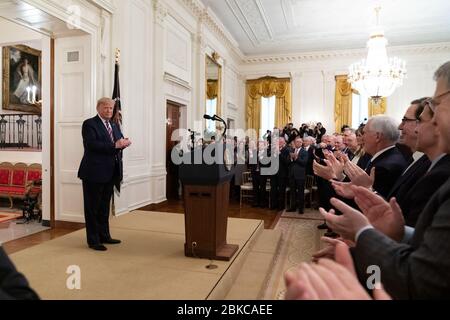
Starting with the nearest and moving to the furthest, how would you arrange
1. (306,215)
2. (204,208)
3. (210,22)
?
1. (204,208)
2. (306,215)
3. (210,22)

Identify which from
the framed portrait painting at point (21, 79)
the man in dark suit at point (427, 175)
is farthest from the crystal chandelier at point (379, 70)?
the framed portrait painting at point (21, 79)

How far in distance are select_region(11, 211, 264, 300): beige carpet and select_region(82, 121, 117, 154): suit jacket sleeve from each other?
3.27ft

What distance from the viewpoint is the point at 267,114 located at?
11.8 m

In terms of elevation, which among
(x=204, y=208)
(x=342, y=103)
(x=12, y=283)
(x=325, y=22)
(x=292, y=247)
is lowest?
(x=292, y=247)

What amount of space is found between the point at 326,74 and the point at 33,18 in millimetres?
9311

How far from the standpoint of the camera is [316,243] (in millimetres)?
4238

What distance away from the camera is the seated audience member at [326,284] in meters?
0.71

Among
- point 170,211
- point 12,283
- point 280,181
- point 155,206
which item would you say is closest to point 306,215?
point 280,181

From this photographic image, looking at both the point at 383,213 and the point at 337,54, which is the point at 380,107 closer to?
the point at 337,54

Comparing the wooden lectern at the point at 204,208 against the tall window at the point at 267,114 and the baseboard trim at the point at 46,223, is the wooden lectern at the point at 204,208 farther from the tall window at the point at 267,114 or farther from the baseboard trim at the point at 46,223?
the tall window at the point at 267,114

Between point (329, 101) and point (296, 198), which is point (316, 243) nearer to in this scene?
point (296, 198)

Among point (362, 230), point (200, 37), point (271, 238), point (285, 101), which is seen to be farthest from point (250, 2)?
point (362, 230)

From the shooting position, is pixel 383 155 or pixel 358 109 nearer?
pixel 383 155

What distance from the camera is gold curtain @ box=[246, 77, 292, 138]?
11461mm
